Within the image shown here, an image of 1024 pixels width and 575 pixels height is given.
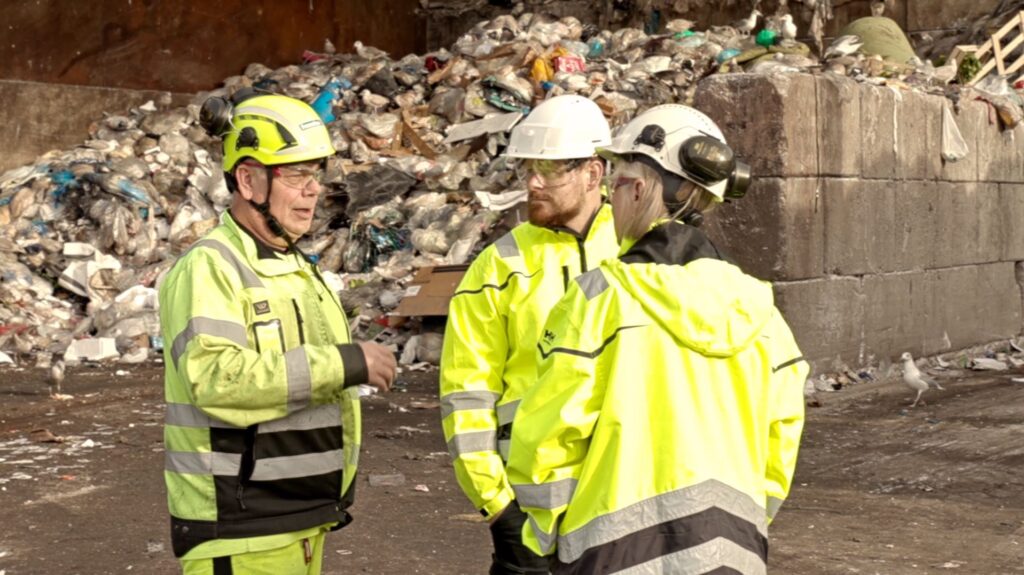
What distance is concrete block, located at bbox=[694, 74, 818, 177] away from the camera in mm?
9062

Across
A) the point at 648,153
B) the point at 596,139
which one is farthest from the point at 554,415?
the point at 596,139

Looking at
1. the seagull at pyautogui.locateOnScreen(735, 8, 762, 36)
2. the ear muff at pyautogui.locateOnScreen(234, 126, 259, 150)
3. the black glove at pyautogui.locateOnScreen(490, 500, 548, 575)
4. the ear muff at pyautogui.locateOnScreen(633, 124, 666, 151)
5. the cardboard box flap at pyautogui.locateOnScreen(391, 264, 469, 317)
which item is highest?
the seagull at pyautogui.locateOnScreen(735, 8, 762, 36)

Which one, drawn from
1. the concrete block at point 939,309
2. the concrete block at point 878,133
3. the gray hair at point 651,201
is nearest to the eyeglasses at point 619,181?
the gray hair at point 651,201

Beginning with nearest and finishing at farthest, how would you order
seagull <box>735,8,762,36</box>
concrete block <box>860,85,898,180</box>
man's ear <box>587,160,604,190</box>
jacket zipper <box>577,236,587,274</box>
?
jacket zipper <box>577,236,587,274</box> → man's ear <box>587,160,604,190</box> → concrete block <box>860,85,898,180</box> → seagull <box>735,8,762,36</box>

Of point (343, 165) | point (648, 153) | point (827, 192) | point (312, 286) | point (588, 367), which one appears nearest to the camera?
point (588, 367)

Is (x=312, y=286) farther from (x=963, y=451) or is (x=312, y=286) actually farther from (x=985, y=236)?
(x=985, y=236)

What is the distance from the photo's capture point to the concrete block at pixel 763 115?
357 inches

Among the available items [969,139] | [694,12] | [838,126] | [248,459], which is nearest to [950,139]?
[969,139]

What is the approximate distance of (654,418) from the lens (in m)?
2.40

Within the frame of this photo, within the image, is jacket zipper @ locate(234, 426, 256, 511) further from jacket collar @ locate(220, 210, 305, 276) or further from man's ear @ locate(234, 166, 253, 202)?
man's ear @ locate(234, 166, 253, 202)

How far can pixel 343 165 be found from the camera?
13.8 meters

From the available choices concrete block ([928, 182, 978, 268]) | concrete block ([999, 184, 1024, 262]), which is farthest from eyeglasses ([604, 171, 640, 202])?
concrete block ([999, 184, 1024, 262])

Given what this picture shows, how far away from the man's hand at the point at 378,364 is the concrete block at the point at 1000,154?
9.50 meters

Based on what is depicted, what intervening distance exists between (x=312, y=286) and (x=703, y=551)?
1101 millimetres
